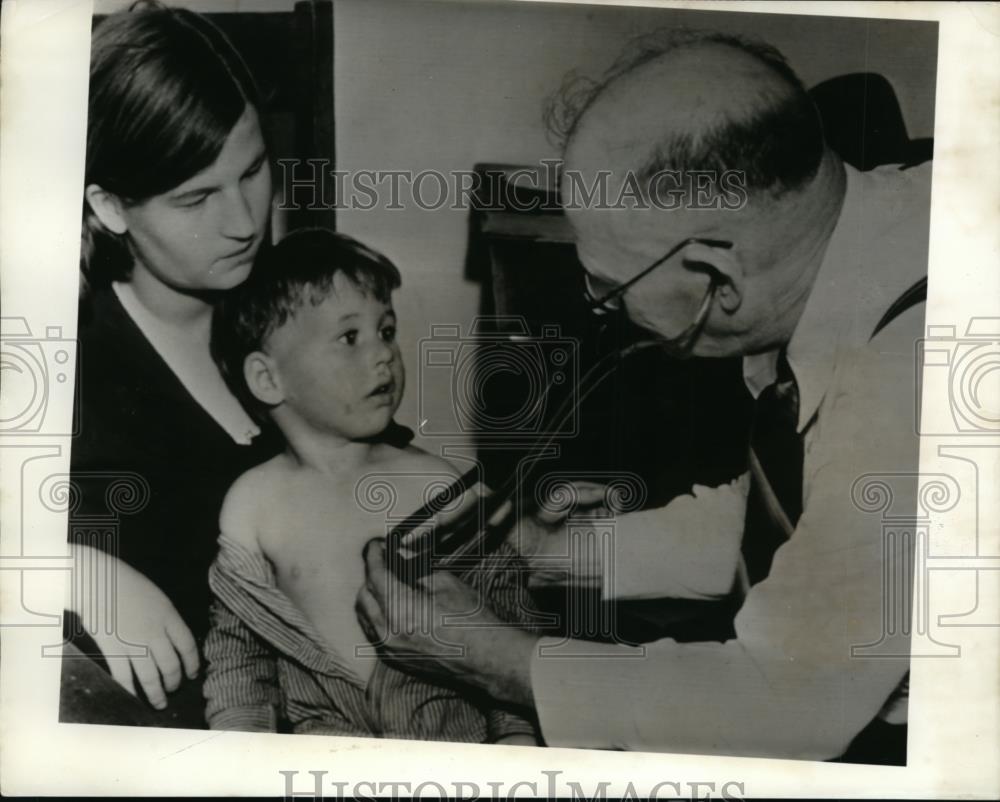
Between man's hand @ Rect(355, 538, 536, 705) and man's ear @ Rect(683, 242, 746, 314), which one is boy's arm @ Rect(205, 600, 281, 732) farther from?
man's ear @ Rect(683, 242, 746, 314)

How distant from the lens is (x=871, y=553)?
246cm

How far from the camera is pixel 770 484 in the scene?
8.03 ft

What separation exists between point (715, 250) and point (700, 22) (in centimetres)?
68

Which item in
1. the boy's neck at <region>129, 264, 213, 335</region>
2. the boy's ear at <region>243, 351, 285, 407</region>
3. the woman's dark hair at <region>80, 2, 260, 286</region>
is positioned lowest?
the boy's ear at <region>243, 351, 285, 407</region>

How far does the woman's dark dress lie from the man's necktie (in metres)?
1.45

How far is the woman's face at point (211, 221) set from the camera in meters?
2.41

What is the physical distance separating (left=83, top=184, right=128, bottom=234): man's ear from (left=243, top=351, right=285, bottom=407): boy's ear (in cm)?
54

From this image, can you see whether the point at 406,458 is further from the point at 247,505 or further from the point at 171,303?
the point at 171,303

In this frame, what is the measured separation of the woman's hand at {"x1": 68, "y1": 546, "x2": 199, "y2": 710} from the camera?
7.95 feet

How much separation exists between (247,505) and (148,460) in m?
0.32

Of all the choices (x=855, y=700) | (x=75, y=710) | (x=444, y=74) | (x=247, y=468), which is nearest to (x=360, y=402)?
(x=247, y=468)

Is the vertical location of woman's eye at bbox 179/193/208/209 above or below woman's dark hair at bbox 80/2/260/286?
below

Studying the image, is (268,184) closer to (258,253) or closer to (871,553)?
(258,253)

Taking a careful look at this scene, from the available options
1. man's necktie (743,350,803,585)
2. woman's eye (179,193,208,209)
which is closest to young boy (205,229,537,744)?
woman's eye (179,193,208,209)
